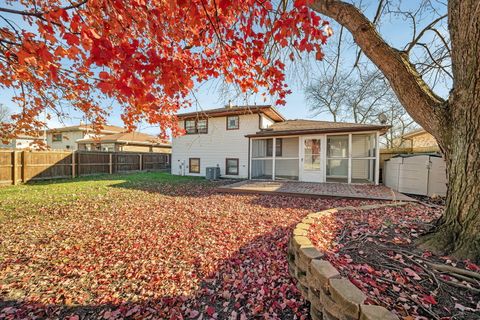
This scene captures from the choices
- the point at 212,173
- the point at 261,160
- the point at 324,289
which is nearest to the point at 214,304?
the point at 324,289

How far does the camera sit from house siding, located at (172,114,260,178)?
43.9 feet

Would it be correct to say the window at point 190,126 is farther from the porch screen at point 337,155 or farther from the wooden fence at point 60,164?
the porch screen at point 337,155

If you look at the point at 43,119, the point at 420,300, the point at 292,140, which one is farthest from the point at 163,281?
the point at 292,140

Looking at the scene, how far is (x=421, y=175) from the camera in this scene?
7645mm

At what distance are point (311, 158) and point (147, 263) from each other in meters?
9.53

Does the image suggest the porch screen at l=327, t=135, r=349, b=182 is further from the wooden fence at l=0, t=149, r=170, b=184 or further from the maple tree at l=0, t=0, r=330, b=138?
the wooden fence at l=0, t=149, r=170, b=184

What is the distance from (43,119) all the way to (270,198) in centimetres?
797

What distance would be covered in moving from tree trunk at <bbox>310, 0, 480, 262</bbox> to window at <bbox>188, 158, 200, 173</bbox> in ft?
43.2

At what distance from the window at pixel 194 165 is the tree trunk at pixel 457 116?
1316cm

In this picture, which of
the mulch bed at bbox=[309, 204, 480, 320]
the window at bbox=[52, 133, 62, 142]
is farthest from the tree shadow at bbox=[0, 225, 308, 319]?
the window at bbox=[52, 133, 62, 142]

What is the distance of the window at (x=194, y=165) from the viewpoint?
14980mm

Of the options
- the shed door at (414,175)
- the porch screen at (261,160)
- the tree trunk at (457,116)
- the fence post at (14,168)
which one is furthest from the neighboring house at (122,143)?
the tree trunk at (457,116)

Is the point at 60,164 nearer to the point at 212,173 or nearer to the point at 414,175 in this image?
the point at 212,173

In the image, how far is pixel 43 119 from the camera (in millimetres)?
6613
